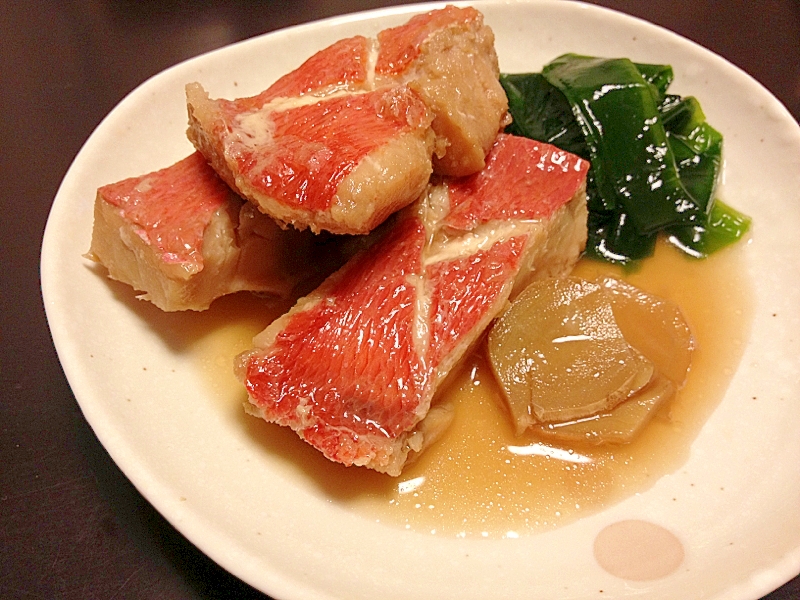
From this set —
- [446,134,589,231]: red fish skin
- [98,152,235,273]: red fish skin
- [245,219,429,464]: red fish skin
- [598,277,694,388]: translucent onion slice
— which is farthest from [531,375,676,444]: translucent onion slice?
[98,152,235,273]: red fish skin

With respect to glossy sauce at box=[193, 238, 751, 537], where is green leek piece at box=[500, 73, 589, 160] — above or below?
above

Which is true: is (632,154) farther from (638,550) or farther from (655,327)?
(638,550)

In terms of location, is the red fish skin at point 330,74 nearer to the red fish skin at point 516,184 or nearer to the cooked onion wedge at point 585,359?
the red fish skin at point 516,184

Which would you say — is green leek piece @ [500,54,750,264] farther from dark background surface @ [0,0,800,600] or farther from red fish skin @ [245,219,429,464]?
dark background surface @ [0,0,800,600]

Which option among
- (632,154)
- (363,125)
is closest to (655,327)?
(632,154)

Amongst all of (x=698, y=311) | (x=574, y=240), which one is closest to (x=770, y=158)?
(x=698, y=311)

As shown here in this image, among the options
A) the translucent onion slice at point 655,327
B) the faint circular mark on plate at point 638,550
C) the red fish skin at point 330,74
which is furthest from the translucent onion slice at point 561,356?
the red fish skin at point 330,74

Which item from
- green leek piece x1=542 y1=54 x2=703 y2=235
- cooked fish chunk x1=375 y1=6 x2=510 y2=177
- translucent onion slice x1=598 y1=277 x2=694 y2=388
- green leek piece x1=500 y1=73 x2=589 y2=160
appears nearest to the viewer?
cooked fish chunk x1=375 y1=6 x2=510 y2=177
